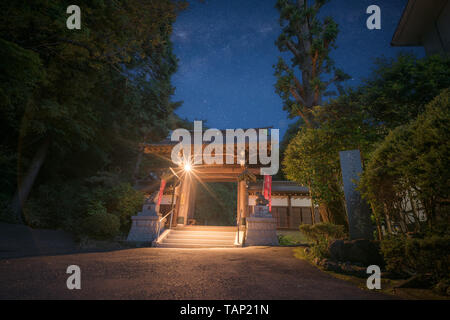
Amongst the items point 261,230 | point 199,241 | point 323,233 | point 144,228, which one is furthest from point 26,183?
point 323,233

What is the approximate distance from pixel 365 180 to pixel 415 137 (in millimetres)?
1135

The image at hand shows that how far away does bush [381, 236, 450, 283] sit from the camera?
279 centimetres

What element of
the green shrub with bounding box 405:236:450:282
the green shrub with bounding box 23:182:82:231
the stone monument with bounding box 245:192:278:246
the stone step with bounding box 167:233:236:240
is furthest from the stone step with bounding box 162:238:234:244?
the green shrub with bounding box 405:236:450:282

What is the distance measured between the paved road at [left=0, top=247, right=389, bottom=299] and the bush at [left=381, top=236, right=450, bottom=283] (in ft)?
2.47

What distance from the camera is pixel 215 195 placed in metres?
19.2

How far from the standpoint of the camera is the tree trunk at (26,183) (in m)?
11.1

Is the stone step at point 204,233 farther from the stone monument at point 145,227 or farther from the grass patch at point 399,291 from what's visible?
the grass patch at point 399,291

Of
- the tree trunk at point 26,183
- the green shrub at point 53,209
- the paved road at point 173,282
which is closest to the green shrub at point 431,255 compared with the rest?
the paved road at point 173,282

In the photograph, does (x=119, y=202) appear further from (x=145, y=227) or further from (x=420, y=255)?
(x=420, y=255)

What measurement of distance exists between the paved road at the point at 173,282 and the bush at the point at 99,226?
17.2 ft

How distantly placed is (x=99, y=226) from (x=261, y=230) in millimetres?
7325

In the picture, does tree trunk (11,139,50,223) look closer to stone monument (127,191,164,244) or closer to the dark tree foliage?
the dark tree foliage
